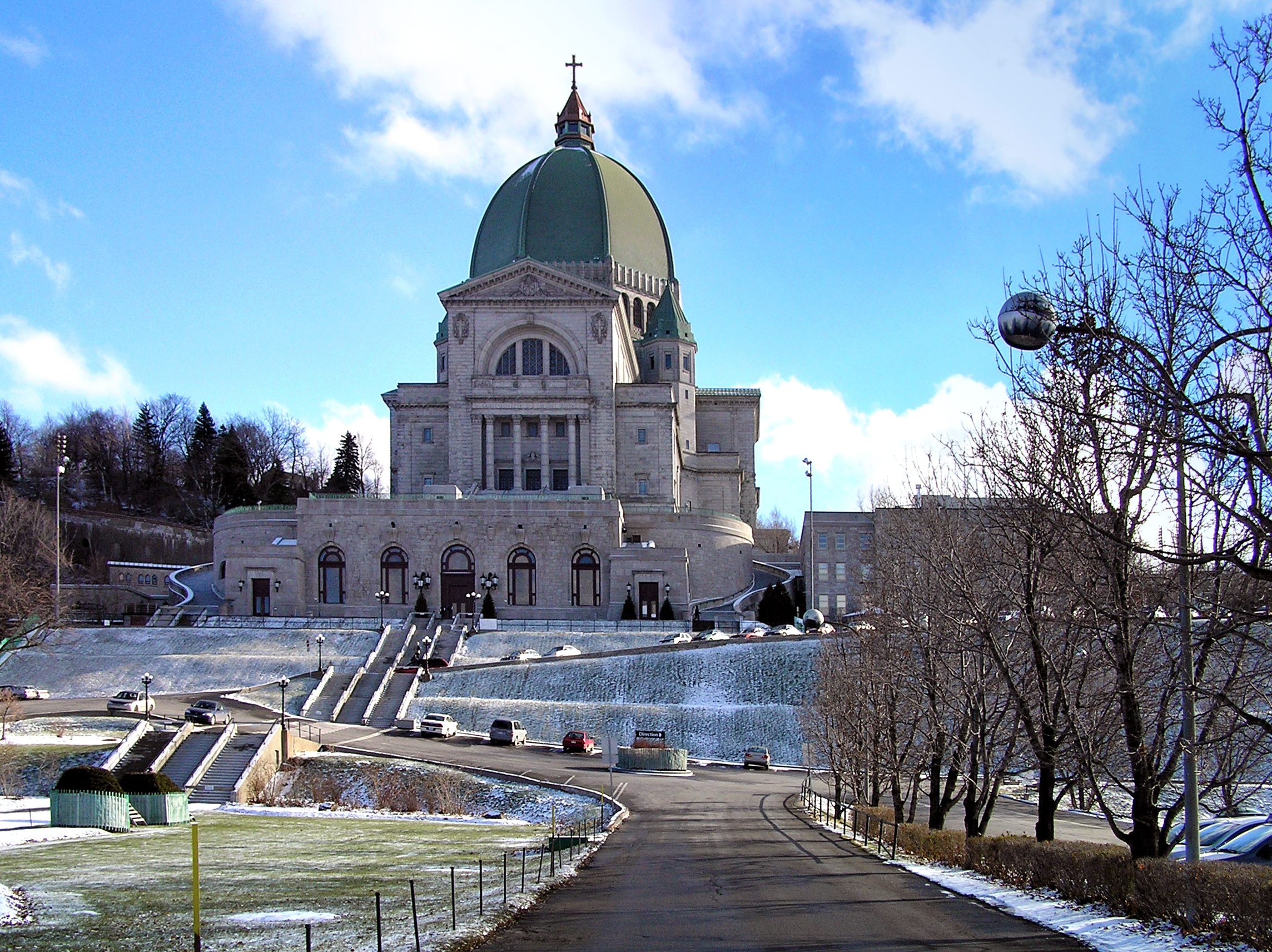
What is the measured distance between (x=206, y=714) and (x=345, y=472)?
7633cm

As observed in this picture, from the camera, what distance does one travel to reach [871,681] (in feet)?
111

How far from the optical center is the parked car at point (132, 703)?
52.2 m

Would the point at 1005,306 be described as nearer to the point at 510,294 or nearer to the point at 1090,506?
the point at 1090,506

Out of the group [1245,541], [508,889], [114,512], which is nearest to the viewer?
[1245,541]

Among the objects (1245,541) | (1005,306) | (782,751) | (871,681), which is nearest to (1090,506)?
(1245,541)

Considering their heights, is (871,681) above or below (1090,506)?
below

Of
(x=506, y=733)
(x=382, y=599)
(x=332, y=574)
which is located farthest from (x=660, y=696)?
(x=332, y=574)

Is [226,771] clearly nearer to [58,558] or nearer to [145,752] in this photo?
[145,752]

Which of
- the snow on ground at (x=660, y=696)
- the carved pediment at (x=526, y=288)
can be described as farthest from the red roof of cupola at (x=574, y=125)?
the snow on ground at (x=660, y=696)

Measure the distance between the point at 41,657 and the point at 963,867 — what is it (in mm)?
55395

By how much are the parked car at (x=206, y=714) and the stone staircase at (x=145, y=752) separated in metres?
3.18

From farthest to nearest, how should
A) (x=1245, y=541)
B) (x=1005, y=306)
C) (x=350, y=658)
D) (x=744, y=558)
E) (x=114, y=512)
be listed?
(x=114, y=512) < (x=744, y=558) < (x=350, y=658) < (x=1245, y=541) < (x=1005, y=306)

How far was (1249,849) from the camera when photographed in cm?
2369

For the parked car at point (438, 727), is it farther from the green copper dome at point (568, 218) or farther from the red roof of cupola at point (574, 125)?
the red roof of cupola at point (574, 125)
